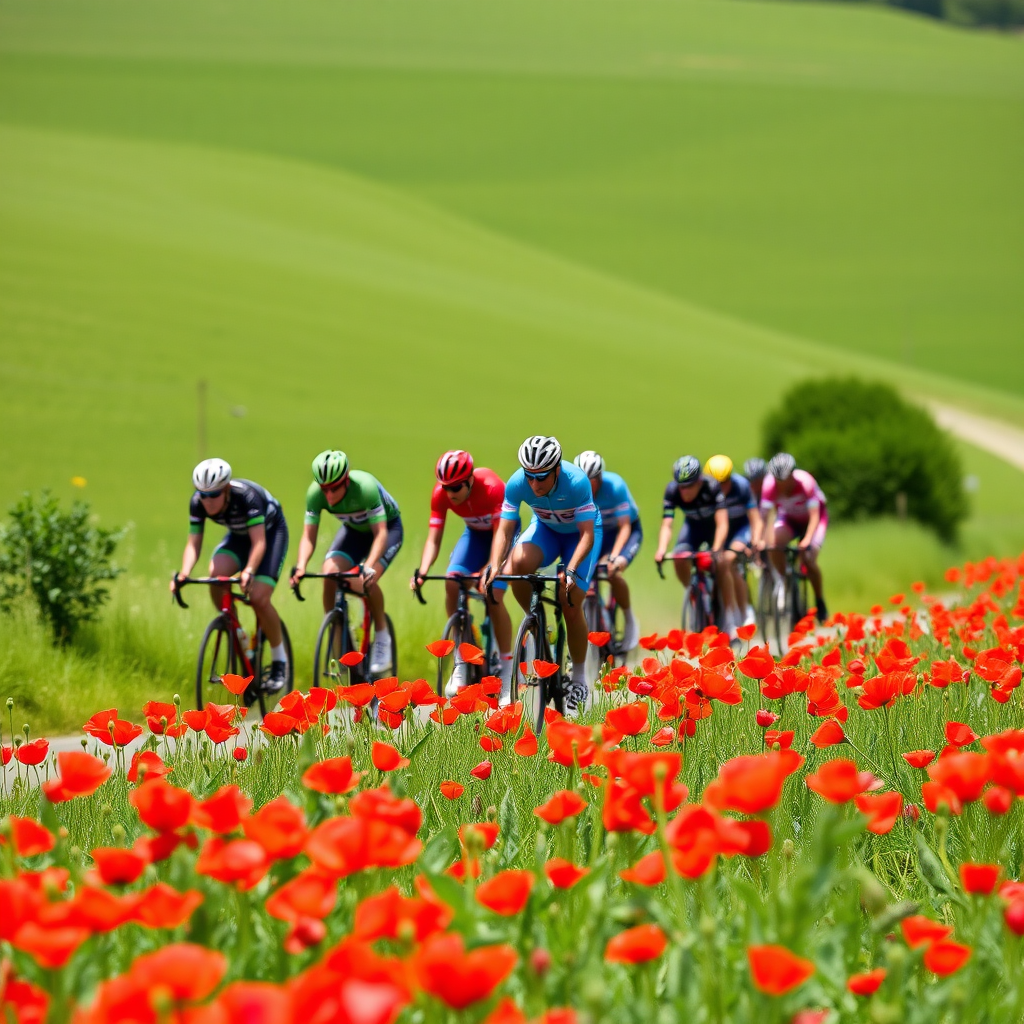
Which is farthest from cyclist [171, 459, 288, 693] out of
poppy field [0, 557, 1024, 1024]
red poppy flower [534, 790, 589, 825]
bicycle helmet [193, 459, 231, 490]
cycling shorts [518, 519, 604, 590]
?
red poppy flower [534, 790, 589, 825]

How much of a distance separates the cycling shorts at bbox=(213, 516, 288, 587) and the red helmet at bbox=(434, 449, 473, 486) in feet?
4.56

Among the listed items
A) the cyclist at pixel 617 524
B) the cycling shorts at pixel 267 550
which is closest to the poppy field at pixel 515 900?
the cycling shorts at pixel 267 550

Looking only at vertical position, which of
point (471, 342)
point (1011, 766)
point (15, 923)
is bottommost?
point (15, 923)

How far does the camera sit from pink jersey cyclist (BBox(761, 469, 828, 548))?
14.7 metres

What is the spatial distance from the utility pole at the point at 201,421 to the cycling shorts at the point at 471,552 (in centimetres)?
2694

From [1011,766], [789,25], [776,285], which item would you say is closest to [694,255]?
[776,285]

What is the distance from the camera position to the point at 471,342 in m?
55.5

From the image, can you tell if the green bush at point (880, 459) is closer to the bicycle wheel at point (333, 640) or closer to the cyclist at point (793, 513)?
the cyclist at point (793, 513)

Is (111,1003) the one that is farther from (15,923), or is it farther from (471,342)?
(471,342)

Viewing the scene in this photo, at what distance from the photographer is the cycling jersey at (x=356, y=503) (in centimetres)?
973

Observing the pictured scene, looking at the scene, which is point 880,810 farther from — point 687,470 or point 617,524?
point 687,470

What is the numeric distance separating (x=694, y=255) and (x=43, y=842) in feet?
288

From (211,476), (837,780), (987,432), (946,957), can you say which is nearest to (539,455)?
(211,476)

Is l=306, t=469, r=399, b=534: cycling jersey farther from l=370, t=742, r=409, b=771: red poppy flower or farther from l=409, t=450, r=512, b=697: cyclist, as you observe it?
l=370, t=742, r=409, b=771: red poppy flower
